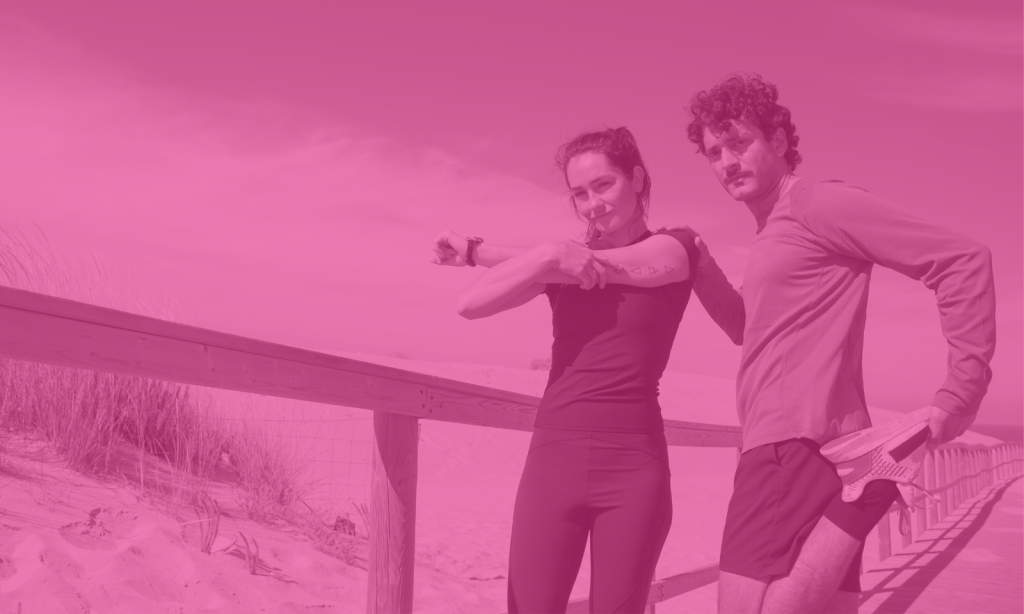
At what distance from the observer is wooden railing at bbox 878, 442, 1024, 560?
7.01 m

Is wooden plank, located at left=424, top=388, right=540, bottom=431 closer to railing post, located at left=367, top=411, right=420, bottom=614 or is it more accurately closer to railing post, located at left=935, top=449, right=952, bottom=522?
railing post, located at left=367, top=411, right=420, bottom=614

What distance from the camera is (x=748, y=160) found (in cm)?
184

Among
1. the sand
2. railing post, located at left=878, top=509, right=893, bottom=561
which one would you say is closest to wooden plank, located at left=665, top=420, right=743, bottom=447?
the sand

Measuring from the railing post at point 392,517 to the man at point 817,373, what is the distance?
0.93 metres

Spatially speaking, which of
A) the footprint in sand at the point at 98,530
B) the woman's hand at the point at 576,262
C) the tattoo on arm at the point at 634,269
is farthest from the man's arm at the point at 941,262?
the footprint in sand at the point at 98,530

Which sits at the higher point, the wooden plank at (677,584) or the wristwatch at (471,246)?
the wristwatch at (471,246)

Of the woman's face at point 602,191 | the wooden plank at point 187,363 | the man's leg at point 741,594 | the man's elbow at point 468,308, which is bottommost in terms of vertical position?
the man's leg at point 741,594

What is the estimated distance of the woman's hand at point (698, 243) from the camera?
2000 mm

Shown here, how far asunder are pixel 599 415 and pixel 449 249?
24.3 inches

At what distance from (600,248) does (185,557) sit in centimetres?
292

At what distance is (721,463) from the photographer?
22.5 meters

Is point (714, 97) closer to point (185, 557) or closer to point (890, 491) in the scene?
point (890, 491)

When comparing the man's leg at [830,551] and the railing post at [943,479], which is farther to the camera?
the railing post at [943,479]

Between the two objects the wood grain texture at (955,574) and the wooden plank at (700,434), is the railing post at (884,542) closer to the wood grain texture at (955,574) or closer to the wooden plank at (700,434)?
the wood grain texture at (955,574)
